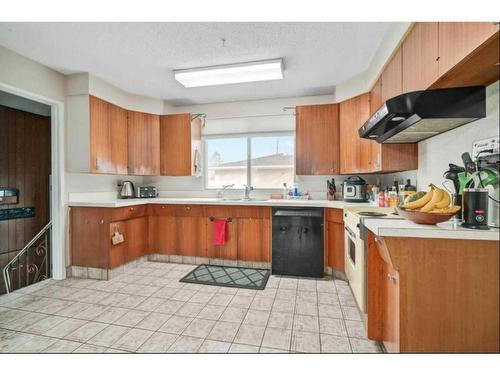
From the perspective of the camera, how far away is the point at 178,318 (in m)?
1.86

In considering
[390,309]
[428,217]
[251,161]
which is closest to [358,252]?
[390,309]

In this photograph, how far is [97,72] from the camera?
2678 mm

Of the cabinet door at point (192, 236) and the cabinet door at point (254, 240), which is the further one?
the cabinet door at point (192, 236)

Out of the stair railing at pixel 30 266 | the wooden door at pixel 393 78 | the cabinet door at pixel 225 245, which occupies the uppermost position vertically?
the wooden door at pixel 393 78

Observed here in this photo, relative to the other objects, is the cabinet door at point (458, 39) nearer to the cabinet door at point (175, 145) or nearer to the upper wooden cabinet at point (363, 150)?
the upper wooden cabinet at point (363, 150)

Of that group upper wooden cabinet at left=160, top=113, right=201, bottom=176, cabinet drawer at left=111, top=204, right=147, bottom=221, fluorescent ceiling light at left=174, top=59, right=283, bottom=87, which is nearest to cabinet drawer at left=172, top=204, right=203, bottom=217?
cabinet drawer at left=111, top=204, right=147, bottom=221

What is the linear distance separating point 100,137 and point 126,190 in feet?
2.87

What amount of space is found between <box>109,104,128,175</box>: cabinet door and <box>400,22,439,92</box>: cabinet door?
10.5ft

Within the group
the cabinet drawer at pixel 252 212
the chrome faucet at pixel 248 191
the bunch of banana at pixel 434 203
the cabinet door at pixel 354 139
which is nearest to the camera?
the bunch of banana at pixel 434 203

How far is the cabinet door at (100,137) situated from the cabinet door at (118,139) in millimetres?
47

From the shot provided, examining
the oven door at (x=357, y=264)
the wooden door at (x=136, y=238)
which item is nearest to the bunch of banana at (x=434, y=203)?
the oven door at (x=357, y=264)

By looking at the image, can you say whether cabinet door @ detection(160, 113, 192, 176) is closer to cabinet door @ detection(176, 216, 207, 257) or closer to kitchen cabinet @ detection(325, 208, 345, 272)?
cabinet door @ detection(176, 216, 207, 257)

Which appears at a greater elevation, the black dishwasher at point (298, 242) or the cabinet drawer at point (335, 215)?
the cabinet drawer at point (335, 215)

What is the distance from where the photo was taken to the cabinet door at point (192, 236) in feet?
10.3
